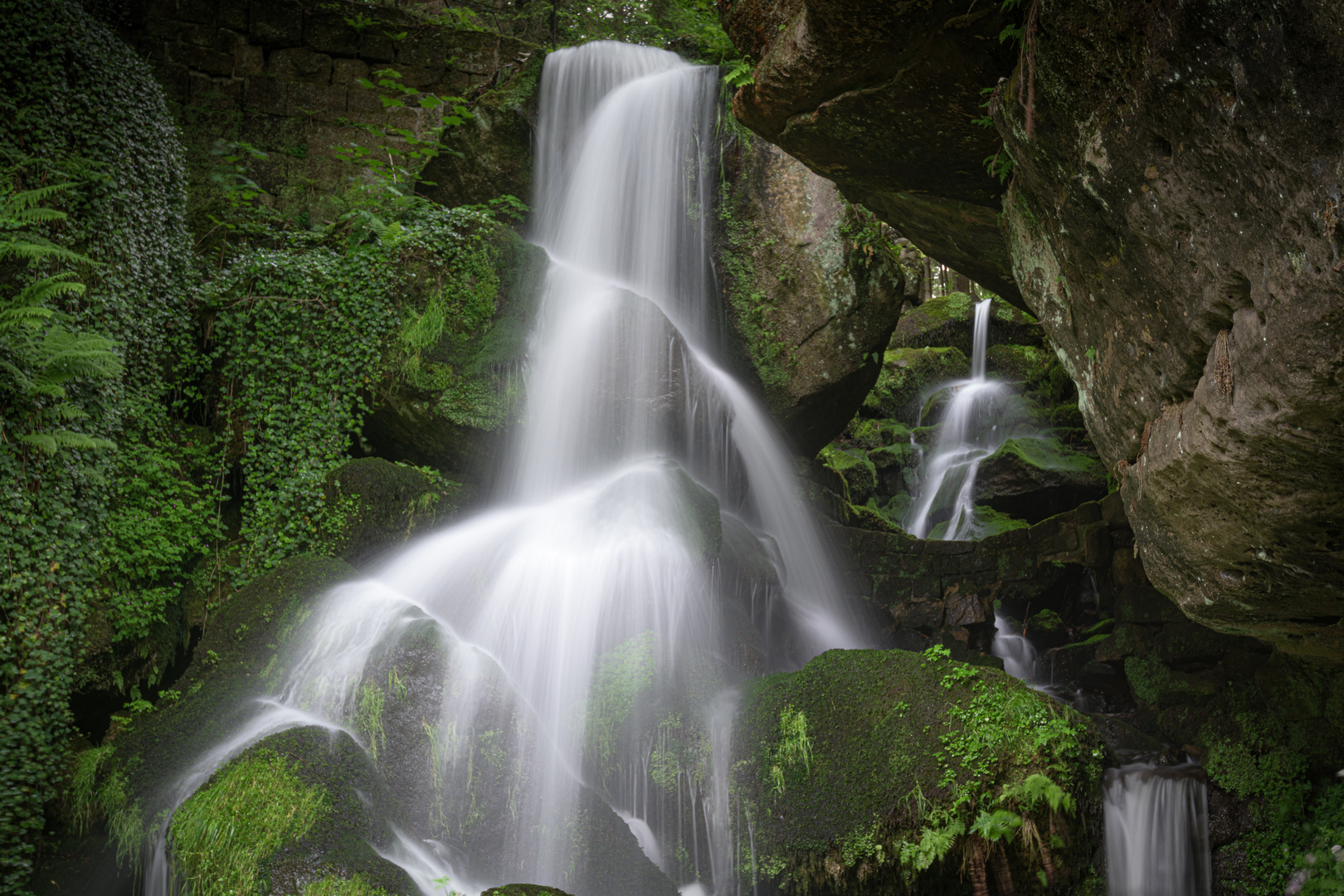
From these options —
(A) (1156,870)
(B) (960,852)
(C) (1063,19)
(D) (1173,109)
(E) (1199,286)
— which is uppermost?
(C) (1063,19)

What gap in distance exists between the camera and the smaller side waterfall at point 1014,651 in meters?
8.98

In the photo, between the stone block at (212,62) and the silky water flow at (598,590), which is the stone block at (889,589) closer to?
the silky water flow at (598,590)

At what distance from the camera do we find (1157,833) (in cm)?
573

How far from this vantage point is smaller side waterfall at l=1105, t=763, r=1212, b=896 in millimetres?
5539

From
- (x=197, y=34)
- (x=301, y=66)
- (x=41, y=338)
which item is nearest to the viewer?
(x=41, y=338)

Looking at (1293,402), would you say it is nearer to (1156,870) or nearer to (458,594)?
(1156,870)

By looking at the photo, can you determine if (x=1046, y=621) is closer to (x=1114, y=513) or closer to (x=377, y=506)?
(x=1114, y=513)

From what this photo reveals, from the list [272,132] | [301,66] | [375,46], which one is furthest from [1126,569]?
[301,66]

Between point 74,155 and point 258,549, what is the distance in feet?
12.5

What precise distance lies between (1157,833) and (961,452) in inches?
315

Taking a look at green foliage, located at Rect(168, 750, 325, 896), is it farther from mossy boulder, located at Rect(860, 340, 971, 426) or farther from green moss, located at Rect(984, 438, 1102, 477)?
mossy boulder, located at Rect(860, 340, 971, 426)

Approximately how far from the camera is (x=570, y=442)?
27.2 ft

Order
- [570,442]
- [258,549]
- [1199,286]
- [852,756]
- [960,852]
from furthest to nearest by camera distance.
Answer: [570,442], [258,549], [852,756], [960,852], [1199,286]

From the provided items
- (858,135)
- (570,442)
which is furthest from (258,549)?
(858,135)
